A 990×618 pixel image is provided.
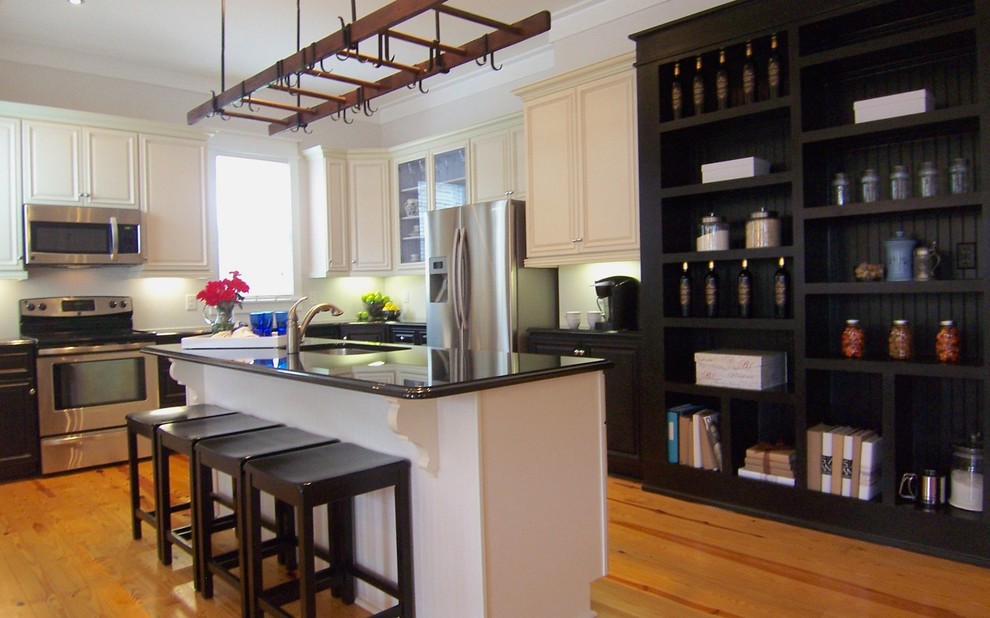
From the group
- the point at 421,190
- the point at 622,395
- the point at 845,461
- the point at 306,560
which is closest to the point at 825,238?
the point at 845,461

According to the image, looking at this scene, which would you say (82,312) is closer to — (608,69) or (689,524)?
(608,69)

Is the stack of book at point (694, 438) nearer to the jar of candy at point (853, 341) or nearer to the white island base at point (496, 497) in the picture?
the jar of candy at point (853, 341)

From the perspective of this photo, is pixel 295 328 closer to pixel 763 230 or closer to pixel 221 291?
pixel 221 291

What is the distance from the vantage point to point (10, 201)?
4.30 m

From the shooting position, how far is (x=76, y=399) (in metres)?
4.27

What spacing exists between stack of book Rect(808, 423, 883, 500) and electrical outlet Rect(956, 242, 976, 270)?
831 millimetres

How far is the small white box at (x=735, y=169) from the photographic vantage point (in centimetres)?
321

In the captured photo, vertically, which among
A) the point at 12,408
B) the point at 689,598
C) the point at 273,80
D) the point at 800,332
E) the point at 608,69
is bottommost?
the point at 689,598

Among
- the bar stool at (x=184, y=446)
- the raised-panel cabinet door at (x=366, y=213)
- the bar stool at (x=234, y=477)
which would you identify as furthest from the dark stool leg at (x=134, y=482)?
the raised-panel cabinet door at (x=366, y=213)

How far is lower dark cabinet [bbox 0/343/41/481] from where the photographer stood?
4012 millimetres

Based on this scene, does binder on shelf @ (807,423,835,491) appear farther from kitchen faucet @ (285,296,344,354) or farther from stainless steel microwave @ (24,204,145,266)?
stainless steel microwave @ (24,204,145,266)

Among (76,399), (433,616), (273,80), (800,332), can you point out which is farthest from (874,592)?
(76,399)

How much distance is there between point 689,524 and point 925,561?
0.93 metres

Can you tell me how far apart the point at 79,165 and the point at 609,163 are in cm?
365
